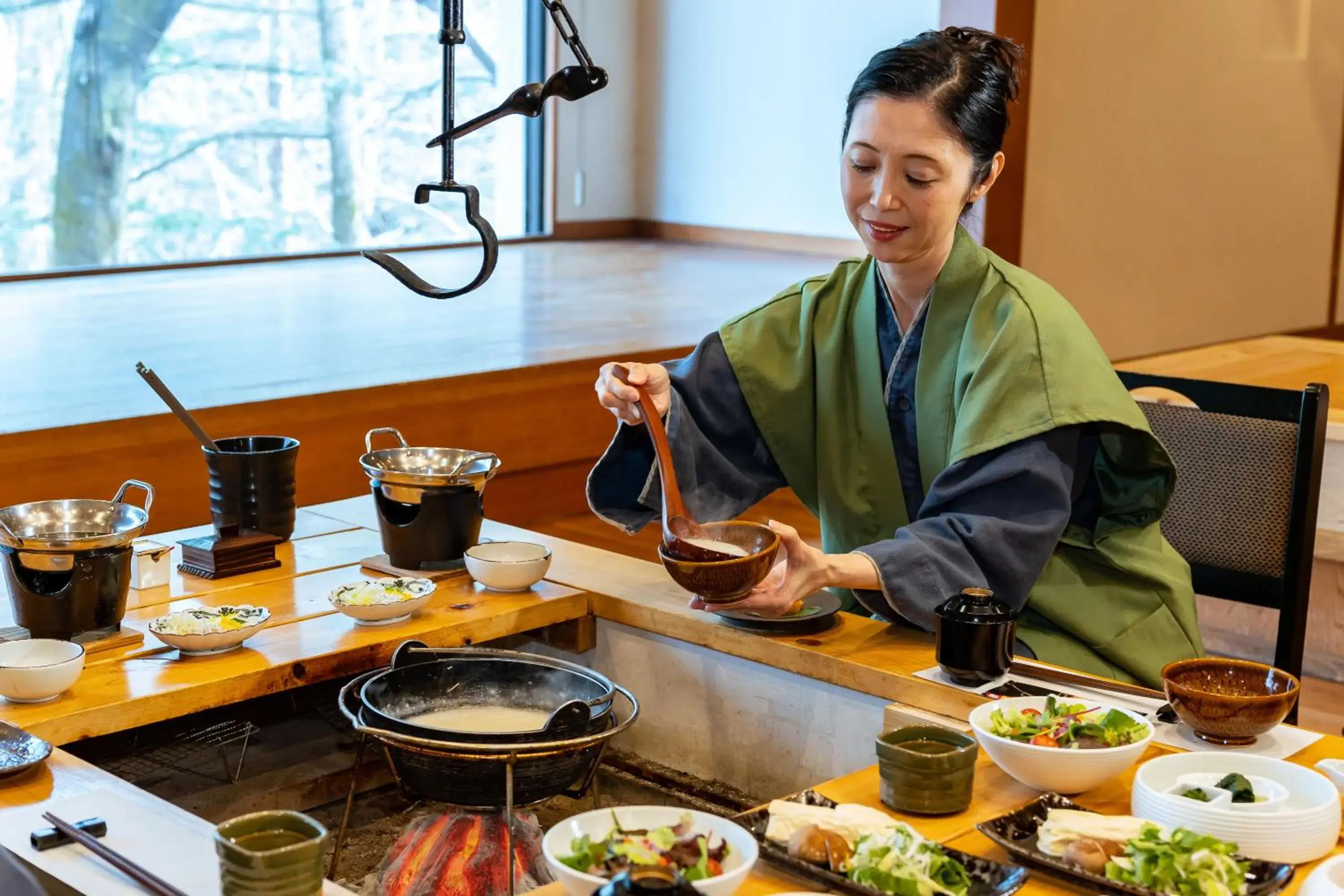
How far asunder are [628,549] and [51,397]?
132 cm

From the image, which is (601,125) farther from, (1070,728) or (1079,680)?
(1070,728)

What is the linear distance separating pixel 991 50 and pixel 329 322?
9.63ft

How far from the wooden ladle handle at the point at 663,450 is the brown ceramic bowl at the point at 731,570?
10cm

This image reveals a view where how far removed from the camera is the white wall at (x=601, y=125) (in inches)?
288

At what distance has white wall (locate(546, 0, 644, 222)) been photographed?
732cm

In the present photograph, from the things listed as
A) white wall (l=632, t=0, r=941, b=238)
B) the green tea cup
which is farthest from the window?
the green tea cup

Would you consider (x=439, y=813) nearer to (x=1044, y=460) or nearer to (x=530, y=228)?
(x=1044, y=460)

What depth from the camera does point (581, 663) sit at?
2.08 m

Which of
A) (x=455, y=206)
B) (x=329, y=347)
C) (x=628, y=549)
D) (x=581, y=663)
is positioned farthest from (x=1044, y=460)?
(x=455, y=206)

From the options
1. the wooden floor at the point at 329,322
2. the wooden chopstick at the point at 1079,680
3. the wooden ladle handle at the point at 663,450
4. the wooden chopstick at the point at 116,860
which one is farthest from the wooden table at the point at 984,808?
the wooden floor at the point at 329,322

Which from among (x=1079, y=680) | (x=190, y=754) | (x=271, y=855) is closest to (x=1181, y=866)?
(x=1079, y=680)

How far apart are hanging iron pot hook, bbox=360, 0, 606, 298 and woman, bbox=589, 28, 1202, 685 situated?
0.48 m

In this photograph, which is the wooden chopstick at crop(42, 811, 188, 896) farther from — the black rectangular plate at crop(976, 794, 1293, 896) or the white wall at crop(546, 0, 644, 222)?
the white wall at crop(546, 0, 644, 222)

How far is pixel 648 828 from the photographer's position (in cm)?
121
